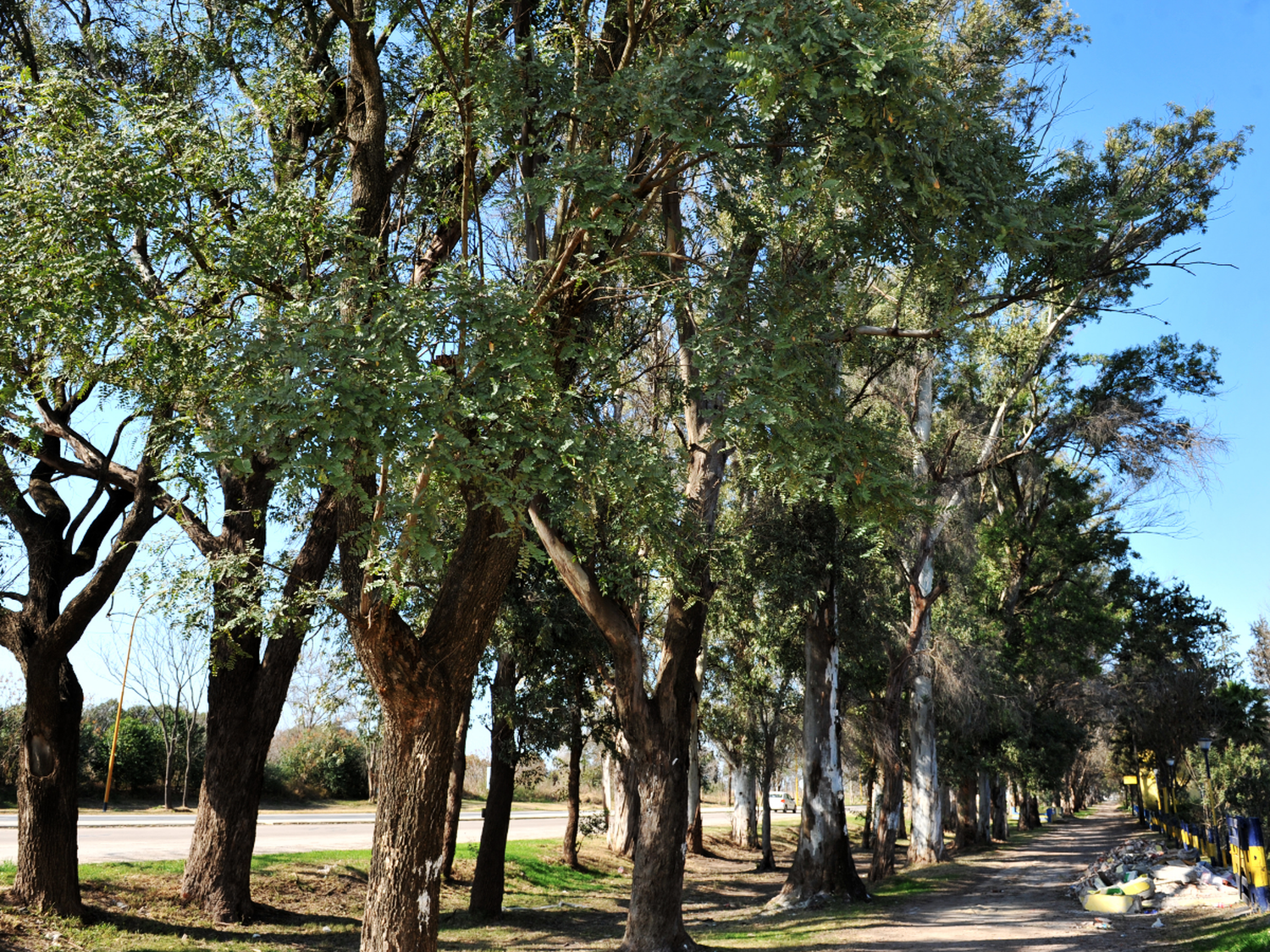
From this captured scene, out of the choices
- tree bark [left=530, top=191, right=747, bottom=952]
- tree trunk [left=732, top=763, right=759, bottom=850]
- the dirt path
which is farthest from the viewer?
tree trunk [left=732, top=763, right=759, bottom=850]

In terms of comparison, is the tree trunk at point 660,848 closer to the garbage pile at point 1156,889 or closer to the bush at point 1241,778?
the garbage pile at point 1156,889

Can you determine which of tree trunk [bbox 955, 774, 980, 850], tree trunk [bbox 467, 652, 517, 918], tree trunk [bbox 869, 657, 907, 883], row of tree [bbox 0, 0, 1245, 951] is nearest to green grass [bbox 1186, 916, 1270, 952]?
row of tree [bbox 0, 0, 1245, 951]

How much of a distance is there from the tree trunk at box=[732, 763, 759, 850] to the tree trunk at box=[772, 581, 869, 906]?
16.7 meters

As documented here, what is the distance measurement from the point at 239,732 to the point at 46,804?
261 cm

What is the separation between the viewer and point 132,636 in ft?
93.4

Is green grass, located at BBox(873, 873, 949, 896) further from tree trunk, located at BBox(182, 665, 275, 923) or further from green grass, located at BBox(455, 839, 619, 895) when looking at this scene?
tree trunk, located at BBox(182, 665, 275, 923)

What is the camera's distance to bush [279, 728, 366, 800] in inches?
1452

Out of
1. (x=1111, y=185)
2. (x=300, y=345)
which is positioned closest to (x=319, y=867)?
(x=300, y=345)

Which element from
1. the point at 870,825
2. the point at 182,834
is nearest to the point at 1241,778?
the point at 870,825

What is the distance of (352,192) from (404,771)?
604 cm

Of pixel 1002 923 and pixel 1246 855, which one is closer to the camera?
pixel 1246 855

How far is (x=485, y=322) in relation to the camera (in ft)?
23.0

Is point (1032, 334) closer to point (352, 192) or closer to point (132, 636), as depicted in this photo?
point (352, 192)

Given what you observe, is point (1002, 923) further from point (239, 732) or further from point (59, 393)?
point (59, 393)
